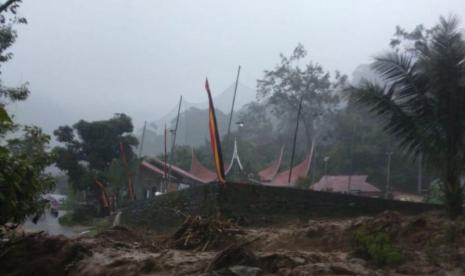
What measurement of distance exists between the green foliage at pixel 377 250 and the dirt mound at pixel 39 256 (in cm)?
519

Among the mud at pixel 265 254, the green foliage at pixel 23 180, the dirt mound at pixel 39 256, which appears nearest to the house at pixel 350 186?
the mud at pixel 265 254

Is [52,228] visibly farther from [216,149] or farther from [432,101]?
[432,101]

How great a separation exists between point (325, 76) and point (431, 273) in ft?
130

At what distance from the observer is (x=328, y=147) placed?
147ft

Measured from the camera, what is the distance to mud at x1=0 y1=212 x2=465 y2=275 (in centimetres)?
749

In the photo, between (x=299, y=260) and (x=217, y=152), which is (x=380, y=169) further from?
(x=299, y=260)

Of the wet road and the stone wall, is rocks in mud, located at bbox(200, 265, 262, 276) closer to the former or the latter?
the stone wall

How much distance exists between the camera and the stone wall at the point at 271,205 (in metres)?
12.7

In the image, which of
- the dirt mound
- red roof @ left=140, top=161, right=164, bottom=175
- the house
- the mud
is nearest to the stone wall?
the mud

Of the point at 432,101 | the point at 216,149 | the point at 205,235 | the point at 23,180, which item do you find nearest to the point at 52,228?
the point at 216,149

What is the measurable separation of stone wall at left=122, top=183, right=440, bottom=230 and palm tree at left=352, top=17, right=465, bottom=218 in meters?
2.35

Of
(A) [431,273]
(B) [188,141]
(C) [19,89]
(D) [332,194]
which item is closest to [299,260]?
(A) [431,273]

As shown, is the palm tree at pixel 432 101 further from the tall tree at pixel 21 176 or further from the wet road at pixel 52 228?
the wet road at pixel 52 228

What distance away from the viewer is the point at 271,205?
12938mm
